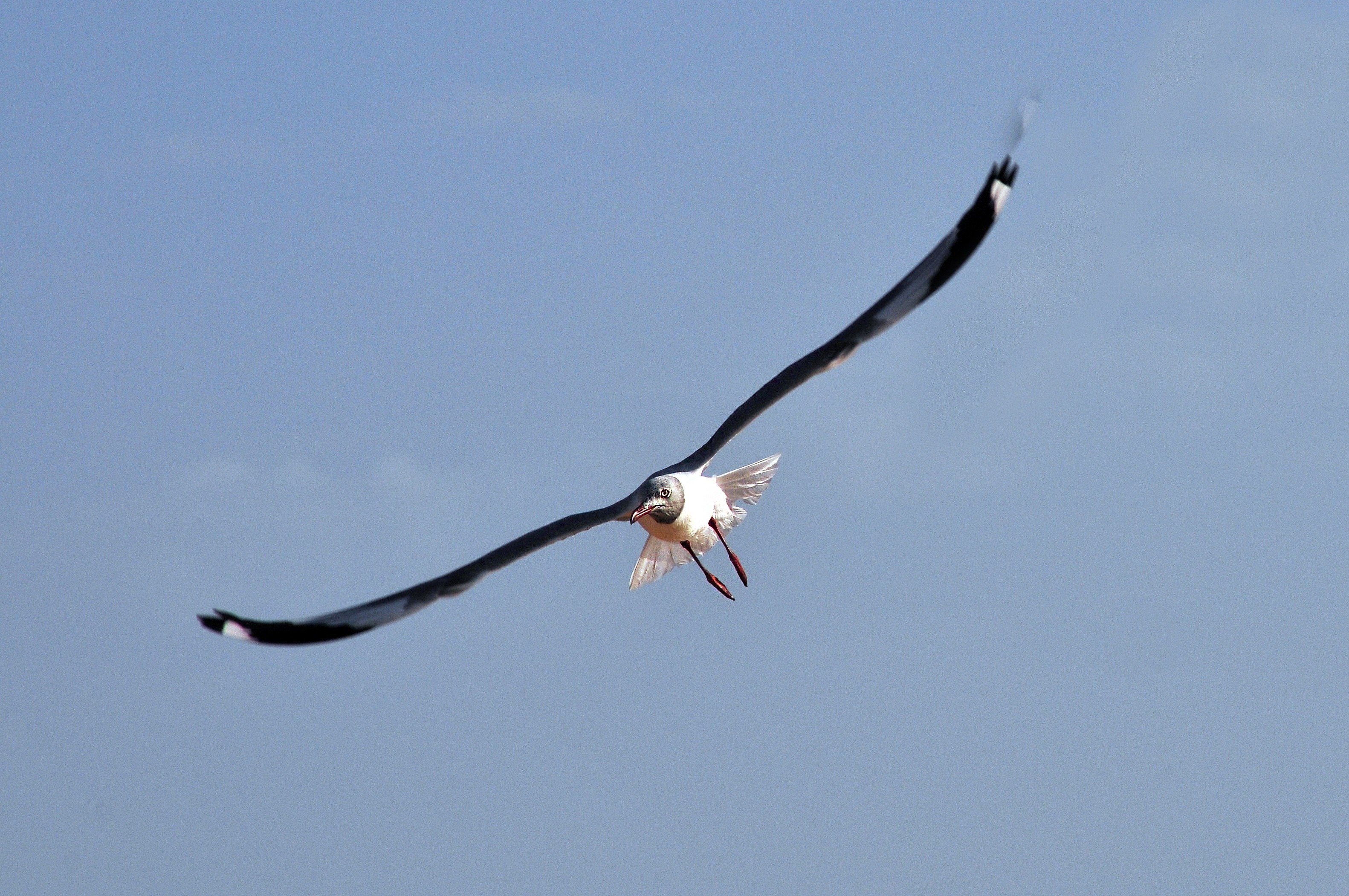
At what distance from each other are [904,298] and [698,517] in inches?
95.4

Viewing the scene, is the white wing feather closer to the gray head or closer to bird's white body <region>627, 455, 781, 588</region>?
bird's white body <region>627, 455, 781, 588</region>

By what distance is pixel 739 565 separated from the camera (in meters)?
12.7

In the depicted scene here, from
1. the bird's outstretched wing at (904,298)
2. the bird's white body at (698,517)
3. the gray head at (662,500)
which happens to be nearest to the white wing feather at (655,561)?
the bird's white body at (698,517)

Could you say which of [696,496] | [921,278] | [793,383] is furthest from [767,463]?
[921,278]

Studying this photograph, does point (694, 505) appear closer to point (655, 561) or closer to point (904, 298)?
point (655, 561)

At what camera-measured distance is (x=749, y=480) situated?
13078mm

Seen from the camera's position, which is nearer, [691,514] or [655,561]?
[691,514]


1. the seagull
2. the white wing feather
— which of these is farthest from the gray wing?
the white wing feather

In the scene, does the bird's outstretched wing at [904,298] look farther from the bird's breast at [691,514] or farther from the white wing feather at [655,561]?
the white wing feather at [655,561]

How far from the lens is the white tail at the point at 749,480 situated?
Result: 42.7 feet

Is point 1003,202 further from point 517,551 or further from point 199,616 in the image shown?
point 199,616

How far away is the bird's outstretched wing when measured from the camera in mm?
10555

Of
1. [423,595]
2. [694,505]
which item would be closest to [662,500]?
[694,505]

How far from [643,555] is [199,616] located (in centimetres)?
329
